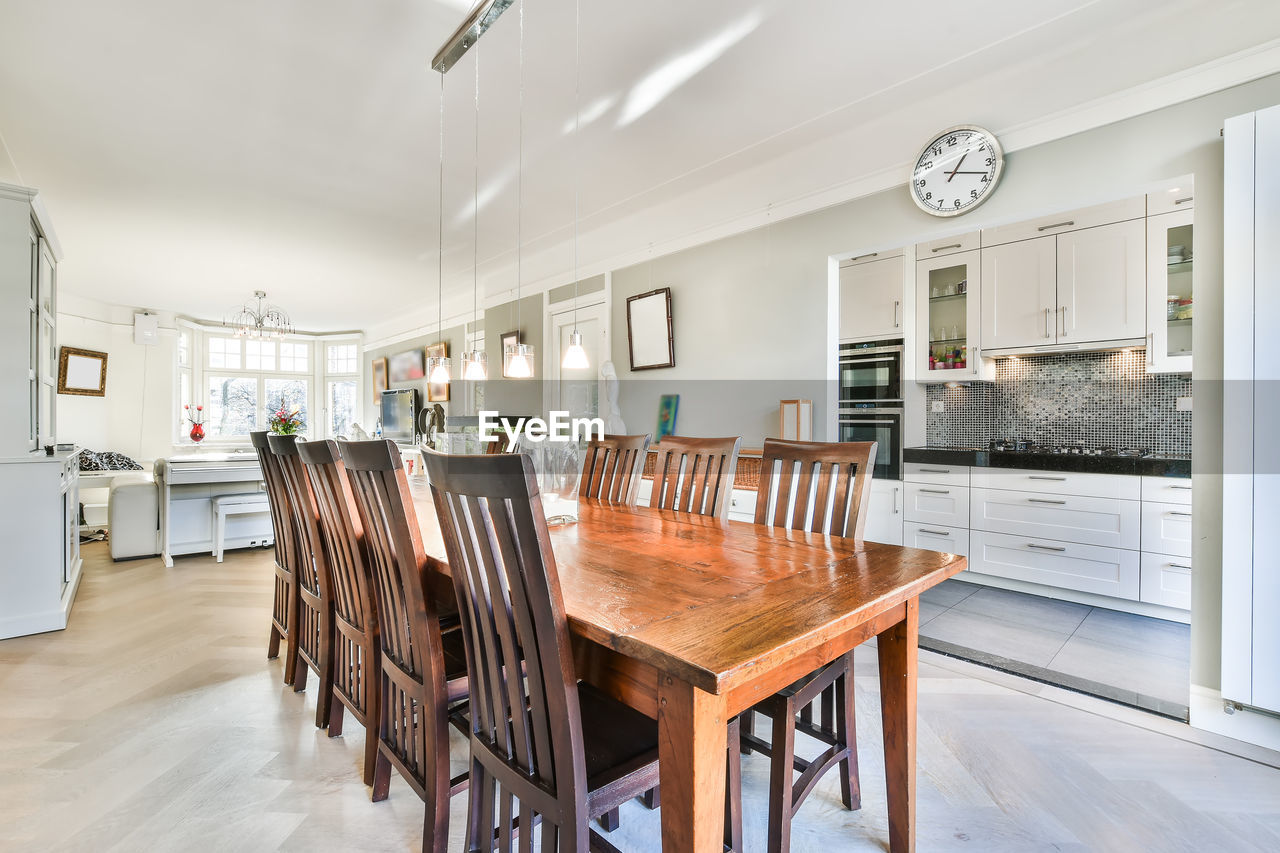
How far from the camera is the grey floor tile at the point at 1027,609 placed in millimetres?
3072

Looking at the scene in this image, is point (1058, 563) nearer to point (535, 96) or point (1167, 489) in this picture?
point (1167, 489)

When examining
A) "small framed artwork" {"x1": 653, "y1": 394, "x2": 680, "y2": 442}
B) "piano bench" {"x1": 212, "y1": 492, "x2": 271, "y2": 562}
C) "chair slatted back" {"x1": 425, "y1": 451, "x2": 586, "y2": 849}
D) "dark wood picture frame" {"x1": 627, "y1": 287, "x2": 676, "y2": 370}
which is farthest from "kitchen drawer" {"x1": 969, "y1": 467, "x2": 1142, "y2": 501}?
"piano bench" {"x1": 212, "y1": 492, "x2": 271, "y2": 562}

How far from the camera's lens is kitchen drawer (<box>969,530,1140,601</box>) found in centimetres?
318

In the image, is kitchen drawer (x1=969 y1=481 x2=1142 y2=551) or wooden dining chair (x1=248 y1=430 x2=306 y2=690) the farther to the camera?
kitchen drawer (x1=969 y1=481 x2=1142 y2=551)

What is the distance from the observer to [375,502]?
142 cm

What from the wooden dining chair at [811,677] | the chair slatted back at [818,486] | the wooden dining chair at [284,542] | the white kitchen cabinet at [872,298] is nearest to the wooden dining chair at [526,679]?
the wooden dining chair at [811,677]

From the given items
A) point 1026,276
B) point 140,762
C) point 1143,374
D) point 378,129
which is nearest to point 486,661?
point 140,762

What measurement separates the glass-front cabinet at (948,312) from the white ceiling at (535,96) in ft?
4.43

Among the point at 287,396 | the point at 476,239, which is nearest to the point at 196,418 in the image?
the point at 287,396

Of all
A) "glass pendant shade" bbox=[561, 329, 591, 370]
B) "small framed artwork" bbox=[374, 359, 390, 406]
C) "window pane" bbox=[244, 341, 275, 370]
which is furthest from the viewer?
"window pane" bbox=[244, 341, 275, 370]

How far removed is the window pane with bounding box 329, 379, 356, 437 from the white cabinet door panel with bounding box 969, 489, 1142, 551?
9.04 metres

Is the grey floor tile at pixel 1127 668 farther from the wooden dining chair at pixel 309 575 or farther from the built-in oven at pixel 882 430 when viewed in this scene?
the wooden dining chair at pixel 309 575

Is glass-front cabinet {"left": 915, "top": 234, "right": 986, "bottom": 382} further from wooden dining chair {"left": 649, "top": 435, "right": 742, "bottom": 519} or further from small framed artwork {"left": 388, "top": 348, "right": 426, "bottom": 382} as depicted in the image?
small framed artwork {"left": 388, "top": 348, "right": 426, "bottom": 382}

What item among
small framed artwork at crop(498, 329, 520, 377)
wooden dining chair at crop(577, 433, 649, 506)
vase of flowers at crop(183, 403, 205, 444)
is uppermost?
small framed artwork at crop(498, 329, 520, 377)
